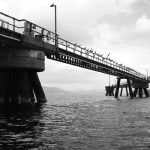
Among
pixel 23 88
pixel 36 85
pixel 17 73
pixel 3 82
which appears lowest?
pixel 23 88

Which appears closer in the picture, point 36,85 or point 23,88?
point 23,88

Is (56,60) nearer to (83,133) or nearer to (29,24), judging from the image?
(29,24)

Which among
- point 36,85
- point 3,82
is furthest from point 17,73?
point 36,85

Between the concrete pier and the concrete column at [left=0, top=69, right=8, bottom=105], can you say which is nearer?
the concrete pier

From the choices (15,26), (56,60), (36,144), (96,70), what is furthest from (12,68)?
(96,70)

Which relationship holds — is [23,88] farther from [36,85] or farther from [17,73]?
[36,85]

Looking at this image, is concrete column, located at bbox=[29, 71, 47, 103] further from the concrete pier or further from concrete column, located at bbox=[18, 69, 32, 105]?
concrete column, located at bbox=[18, 69, 32, 105]

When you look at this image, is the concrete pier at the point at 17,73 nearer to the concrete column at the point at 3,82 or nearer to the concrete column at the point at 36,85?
the concrete column at the point at 3,82

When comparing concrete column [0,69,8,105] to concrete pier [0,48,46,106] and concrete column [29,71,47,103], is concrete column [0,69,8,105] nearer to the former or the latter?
concrete pier [0,48,46,106]

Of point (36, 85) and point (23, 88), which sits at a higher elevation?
point (36, 85)

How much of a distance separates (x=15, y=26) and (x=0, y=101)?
847 centimetres

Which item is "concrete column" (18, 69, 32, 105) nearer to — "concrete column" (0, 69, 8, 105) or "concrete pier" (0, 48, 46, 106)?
"concrete pier" (0, 48, 46, 106)

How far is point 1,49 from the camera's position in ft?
100

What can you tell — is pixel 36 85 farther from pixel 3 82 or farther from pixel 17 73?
pixel 3 82
